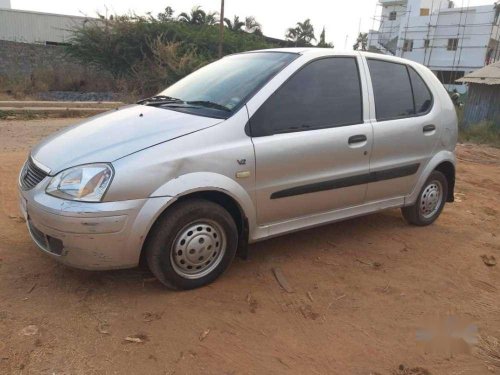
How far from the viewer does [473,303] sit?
11.3 feet

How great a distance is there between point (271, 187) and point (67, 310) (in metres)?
1.63

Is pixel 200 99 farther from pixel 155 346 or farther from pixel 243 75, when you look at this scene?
pixel 155 346

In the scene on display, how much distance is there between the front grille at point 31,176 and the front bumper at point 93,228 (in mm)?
86

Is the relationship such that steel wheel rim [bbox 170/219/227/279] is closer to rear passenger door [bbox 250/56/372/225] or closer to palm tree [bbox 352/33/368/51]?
rear passenger door [bbox 250/56/372/225]

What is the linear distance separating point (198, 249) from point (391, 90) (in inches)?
94.2

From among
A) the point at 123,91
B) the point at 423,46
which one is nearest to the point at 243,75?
the point at 123,91

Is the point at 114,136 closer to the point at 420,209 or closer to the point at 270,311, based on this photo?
the point at 270,311

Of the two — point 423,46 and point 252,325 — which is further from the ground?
point 423,46

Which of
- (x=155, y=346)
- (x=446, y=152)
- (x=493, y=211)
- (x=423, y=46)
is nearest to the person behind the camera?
(x=155, y=346)

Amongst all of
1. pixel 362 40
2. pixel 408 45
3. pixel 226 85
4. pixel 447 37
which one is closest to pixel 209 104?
pixel 226 85

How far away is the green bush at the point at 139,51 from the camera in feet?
66.1

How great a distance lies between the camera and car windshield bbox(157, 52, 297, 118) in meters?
3.50

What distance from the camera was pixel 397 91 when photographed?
4.36 m

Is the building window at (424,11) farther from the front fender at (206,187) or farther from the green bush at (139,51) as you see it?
the front fender at (206,187)
